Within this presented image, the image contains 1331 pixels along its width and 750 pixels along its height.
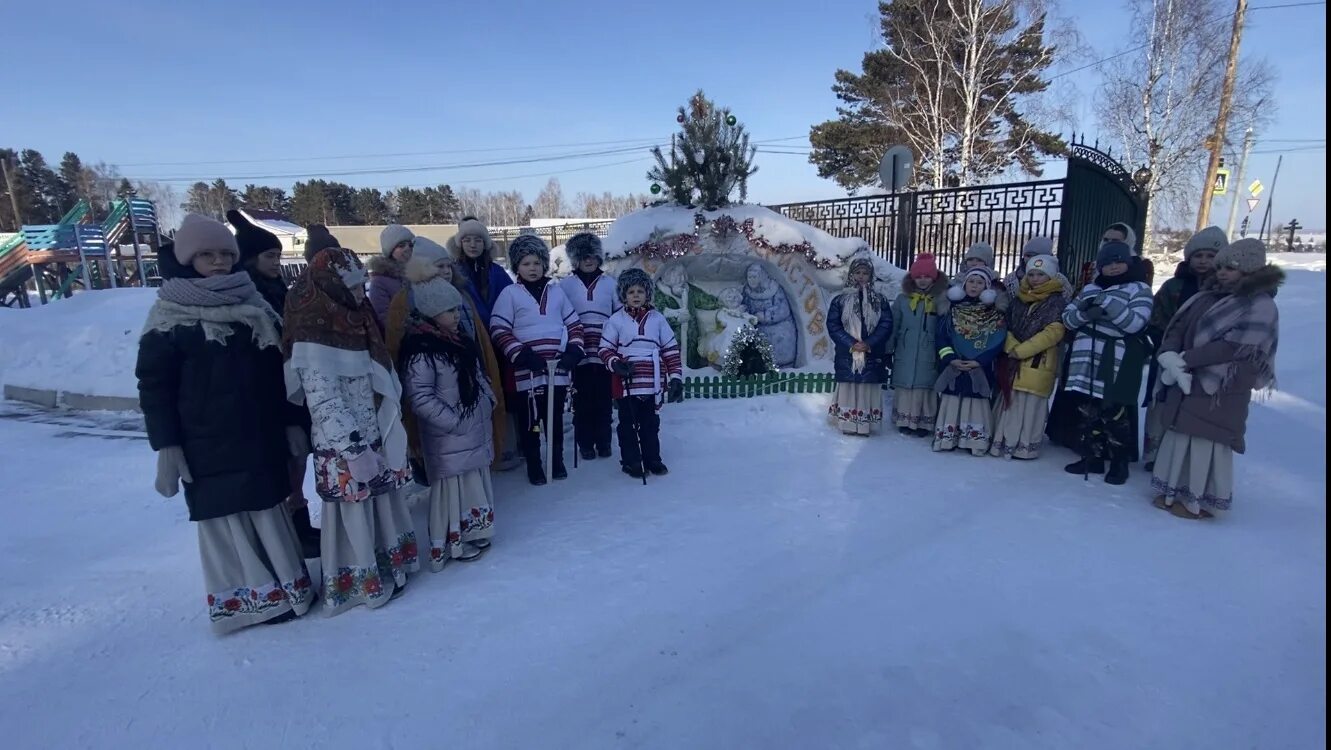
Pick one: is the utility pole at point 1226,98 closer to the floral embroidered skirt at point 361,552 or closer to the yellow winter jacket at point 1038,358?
the yellow winter jacket at point 1038,358

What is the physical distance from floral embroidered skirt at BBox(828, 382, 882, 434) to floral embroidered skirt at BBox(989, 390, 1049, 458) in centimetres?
99

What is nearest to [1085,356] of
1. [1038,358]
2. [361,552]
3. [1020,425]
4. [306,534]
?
[1038,358]

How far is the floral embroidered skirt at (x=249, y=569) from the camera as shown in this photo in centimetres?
281

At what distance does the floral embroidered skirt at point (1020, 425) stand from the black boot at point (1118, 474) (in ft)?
1.77

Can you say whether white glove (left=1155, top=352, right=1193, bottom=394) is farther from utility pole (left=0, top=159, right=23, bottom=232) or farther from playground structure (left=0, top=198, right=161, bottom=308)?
utility pole (left=0, top=159, right=23, bottom=232)

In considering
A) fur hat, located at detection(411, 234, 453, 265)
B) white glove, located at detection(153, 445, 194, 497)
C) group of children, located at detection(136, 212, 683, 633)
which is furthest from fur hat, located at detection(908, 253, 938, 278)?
white glove, located at detection(153, 445, 194, 497)

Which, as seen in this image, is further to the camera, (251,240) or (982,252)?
(982,252)

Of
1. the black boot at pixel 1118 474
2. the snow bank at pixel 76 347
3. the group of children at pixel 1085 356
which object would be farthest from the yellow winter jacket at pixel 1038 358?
the snow bank at pixel 76 347

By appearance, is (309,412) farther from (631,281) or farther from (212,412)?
(631,281)

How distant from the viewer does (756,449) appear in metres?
5.33

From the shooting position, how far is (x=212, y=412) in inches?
106

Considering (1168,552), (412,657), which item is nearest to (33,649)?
(412,657)

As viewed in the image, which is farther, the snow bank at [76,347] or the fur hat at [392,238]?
the snow bank at [76,347]

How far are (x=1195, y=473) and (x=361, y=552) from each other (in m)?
4.97
